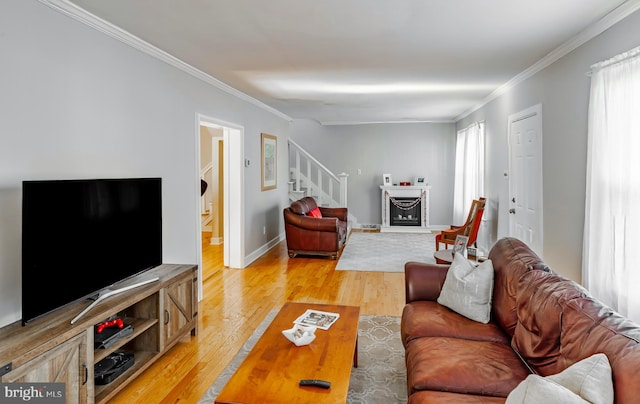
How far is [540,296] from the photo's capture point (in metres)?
2.07

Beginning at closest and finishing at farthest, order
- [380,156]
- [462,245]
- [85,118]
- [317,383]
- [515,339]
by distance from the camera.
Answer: [317,383]
[515,339]
[85,118]
[462,245]
[380,156]

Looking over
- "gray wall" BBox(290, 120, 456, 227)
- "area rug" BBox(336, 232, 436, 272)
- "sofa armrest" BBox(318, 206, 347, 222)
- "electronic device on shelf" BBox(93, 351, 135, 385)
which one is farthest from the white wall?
"gray wall" BBox(290, 120, 456, 227)

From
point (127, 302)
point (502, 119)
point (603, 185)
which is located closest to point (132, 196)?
point (127, 302)

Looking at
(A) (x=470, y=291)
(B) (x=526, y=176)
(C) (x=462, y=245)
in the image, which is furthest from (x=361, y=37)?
(B) (x=526, y=176)

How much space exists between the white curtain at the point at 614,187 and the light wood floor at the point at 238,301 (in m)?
1.77

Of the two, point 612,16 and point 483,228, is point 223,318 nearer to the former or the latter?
point 612,16

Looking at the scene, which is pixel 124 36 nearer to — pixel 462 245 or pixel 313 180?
pixel 462 245

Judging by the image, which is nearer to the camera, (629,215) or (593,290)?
(629,215)

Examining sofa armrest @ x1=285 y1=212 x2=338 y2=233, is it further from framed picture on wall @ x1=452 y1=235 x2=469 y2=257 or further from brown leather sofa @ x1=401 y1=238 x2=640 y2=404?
brown leather sofa @ x1=401 y1=238 x2=640 y2=404

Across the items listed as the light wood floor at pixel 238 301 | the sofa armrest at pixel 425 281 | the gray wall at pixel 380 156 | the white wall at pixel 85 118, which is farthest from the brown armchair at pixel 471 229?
the white wall at pixel 85 118

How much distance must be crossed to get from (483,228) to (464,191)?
128 centimetres

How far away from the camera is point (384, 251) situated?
7.00 metres

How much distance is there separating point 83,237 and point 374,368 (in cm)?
206

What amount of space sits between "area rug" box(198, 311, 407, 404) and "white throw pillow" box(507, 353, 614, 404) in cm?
125
